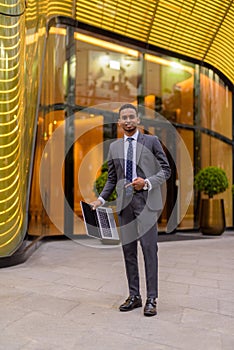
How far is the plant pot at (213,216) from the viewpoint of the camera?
11.4 meters

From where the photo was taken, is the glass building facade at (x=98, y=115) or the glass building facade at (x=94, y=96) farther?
the glass building facade at (x=98, y=115)

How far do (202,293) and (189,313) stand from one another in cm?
93

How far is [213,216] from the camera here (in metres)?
11.4

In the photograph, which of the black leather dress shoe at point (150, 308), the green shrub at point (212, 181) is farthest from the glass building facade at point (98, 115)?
the black leather dress shoe at point (150, 308)

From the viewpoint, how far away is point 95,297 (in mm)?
4508

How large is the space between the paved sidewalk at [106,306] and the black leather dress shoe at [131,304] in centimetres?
6

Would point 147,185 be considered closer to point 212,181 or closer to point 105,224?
point 105,224

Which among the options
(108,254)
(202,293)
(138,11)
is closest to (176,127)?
(138,11)

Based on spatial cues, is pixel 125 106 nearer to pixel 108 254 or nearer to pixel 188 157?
pixel 108 254

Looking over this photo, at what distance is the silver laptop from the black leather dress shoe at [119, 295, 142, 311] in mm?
741

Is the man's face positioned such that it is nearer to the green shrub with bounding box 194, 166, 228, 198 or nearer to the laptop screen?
the laptop screen

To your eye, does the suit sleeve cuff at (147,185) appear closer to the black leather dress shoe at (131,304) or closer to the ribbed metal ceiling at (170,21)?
the black leather dress shoe at (131,304)

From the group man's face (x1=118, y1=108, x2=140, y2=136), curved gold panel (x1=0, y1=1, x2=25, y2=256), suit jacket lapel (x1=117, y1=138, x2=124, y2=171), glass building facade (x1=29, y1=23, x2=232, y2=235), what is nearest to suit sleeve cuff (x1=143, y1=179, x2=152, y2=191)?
suit jacket lapel (x1=117, y1=138, x2=124, y2=171)

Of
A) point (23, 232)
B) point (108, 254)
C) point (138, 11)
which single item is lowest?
point (108, 254)
